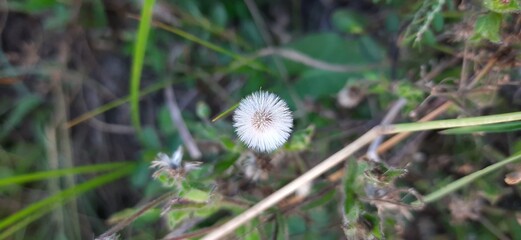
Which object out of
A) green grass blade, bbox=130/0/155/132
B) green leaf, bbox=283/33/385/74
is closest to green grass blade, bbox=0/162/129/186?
green grass blade, bbox=130/0/155/132

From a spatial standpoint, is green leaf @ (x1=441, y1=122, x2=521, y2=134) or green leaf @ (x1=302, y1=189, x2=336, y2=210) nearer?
green leaf @ (x1=441, y1=122, x2=521, y2=134)

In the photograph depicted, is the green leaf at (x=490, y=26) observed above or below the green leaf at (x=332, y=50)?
below

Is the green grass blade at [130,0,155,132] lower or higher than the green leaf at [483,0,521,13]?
higher

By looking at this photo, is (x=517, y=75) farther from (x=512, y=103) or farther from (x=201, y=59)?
(x=201, y=59)

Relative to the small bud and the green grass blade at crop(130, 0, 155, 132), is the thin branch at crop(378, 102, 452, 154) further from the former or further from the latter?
the green grass blade at crop(130, 0, 155, 132)

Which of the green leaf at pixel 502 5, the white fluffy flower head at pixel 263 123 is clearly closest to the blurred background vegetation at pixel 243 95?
the green leaf at pixel 502 5

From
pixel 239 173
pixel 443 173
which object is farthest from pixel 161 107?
pixel 443 173

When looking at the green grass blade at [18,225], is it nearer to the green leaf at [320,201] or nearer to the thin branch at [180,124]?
the thin branch at [180,124]
